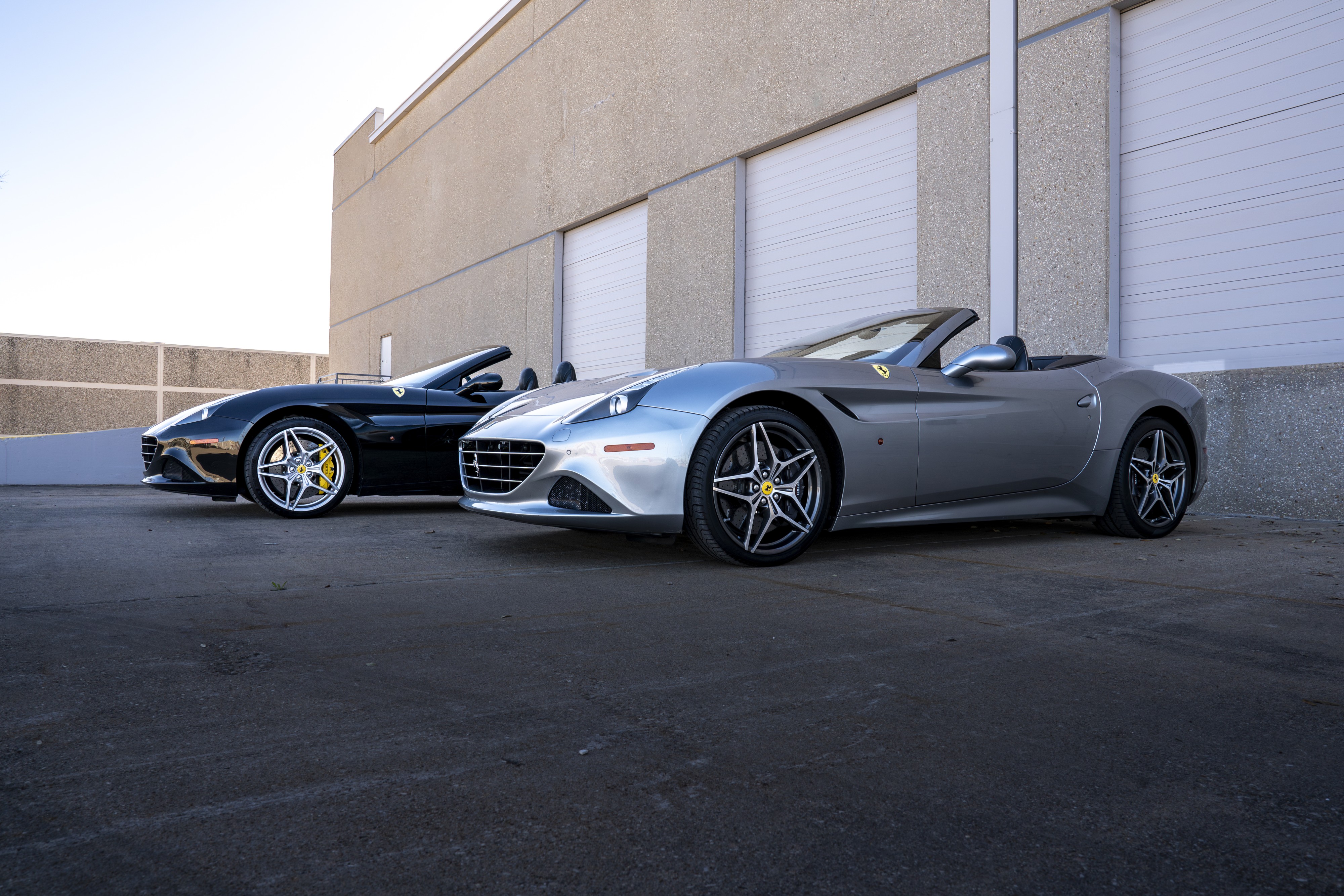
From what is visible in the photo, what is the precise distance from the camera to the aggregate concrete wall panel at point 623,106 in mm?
8508

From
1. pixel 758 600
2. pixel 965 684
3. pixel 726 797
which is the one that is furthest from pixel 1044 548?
pixel 726 797

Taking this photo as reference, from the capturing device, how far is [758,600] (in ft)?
9.52

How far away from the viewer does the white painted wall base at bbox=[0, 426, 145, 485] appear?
37.2 feet

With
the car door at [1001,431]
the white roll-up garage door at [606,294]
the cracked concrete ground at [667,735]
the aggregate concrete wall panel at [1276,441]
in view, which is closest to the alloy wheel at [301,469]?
the cracked concrete ground at [667,735]

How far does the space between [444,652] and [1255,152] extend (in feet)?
21.3

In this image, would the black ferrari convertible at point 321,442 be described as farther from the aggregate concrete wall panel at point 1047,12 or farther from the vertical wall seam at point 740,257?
the aggregate concrete wall panel at point 1047,12

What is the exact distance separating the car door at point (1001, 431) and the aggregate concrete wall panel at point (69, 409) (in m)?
22.3

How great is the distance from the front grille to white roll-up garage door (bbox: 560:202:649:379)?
7.29 m

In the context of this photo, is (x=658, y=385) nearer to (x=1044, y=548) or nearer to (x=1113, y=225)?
(x=1044, y=548)

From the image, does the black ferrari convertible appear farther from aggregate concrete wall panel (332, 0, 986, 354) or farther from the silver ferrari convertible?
aggregate concrete wall panel (332, 0, 986, 354)

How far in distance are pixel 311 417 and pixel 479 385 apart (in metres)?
1.11

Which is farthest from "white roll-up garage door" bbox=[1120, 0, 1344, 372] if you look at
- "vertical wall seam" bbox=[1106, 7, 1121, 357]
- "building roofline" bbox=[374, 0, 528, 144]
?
"building roofline" bbox=[374, 0, 528, 144]

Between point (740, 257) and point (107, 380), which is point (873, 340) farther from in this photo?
point (107, 380)

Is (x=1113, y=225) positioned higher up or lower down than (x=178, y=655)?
higher up
